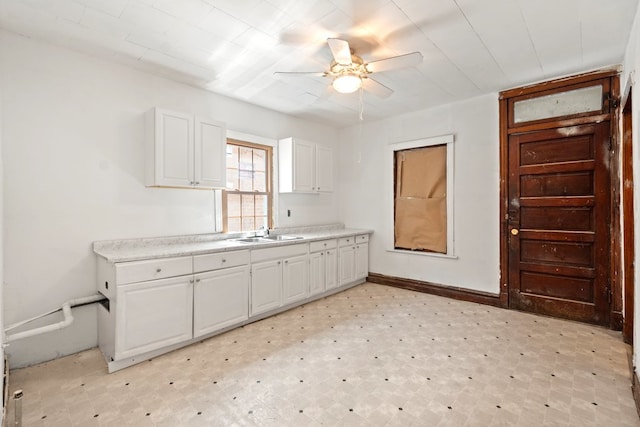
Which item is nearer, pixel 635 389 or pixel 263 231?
pixel 635 389

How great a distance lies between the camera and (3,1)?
215 cm

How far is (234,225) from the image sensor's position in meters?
4.06

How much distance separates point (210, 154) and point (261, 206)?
1.18 metres

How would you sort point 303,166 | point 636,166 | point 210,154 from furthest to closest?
point 303,166 < point 210,154 < point 636,166

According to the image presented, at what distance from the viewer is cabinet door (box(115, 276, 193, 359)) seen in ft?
8.20

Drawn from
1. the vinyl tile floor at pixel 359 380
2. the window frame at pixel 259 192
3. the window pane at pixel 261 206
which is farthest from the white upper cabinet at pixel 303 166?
the vinyl tile floor at pixel 359 380

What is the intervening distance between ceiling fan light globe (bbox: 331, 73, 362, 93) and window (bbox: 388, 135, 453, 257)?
2.09 meters

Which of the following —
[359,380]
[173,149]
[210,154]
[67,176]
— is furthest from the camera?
[210,154]

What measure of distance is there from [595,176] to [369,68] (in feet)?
8.53

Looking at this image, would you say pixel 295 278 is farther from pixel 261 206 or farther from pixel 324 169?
pixel 324 169

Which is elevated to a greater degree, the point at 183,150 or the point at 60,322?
the point at 183,150

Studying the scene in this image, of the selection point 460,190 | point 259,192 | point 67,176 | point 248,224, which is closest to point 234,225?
point 248,224

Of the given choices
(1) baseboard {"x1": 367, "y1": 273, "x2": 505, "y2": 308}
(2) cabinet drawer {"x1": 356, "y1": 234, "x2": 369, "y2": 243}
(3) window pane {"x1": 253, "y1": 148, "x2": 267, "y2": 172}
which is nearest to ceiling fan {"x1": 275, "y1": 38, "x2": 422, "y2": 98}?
(3) window pane {"x1": 253, "y1": 148, "x2": 267, "y2": 172}

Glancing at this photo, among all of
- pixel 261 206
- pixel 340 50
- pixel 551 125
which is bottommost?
pixel 261 206
